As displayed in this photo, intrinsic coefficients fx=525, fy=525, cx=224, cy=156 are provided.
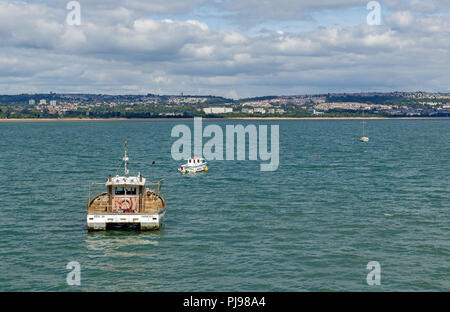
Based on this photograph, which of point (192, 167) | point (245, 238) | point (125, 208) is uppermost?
point (192, 167)


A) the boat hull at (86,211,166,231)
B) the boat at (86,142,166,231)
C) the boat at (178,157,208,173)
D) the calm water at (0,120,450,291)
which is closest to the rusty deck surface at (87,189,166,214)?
the boat at (86,142,166,231)

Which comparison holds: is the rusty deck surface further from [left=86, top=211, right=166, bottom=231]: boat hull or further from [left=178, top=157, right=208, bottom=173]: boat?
[left=178, top=157, right=208, bottom=173]: boat

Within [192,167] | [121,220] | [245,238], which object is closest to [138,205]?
[121,220]

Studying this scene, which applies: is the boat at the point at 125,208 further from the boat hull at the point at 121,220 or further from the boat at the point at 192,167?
the boat at the point at 192,167

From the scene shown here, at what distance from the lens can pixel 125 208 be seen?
49.8 m

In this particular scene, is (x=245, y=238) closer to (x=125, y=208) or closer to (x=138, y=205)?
(x=138, y=205)

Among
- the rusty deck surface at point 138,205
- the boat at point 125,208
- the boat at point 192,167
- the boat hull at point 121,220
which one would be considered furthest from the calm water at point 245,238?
the boat at point 192,167

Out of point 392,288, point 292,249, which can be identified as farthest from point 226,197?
point 392,288

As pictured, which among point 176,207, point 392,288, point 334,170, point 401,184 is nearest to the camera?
point 392,288

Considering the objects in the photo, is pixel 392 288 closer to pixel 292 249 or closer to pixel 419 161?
pixel 292 249

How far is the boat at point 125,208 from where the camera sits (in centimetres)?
4675

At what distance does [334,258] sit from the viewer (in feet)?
130

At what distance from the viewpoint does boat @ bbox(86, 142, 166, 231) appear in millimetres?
46750
